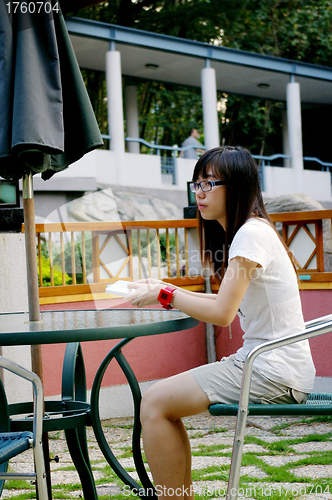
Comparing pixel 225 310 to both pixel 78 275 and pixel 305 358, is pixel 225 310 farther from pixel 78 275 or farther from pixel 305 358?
pixel 78 275

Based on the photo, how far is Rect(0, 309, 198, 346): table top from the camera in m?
1.93

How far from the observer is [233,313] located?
2041mm

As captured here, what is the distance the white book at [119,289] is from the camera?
7.15 feet

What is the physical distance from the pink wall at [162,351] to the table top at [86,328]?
5.56ft

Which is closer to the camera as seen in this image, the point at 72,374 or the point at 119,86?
the point at 72,374

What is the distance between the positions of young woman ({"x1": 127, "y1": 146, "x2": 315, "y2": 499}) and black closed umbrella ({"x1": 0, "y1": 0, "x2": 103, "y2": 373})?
24.4 inches

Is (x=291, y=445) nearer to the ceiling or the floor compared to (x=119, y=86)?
nearer to the floor

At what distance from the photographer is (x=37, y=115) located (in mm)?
2213

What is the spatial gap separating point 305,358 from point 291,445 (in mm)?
1754

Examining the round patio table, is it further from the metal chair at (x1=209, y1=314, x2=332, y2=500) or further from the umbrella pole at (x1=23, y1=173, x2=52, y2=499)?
the metal chair at (x1=209, y1=314, x2=332, y2=500)

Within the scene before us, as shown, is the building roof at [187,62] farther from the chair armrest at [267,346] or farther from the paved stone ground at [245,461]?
the chair armrest at [267,346]

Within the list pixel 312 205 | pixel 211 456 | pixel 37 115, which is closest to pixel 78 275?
pixel 211 456

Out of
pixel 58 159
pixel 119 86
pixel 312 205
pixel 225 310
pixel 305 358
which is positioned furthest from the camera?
pixel 119 86

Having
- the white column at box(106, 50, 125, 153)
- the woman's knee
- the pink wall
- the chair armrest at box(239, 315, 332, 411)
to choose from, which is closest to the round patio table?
the woman's knee
